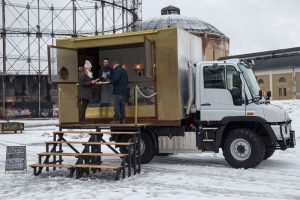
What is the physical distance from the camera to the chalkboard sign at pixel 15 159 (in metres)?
12.7

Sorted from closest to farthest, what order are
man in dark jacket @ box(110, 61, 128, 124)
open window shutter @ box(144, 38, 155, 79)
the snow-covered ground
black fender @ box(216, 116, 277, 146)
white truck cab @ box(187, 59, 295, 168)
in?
1. the snow-covered ground
2. black fender @ box(216, 116, 277, 146)
3. white truck cab @ box(187, 59, 295, 168)
4. open window shutter @ box(144, 38, 155, 79)
5. man in dark jacket @ box(110, 61, 128, 124)

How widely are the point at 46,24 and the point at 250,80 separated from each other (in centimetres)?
4638

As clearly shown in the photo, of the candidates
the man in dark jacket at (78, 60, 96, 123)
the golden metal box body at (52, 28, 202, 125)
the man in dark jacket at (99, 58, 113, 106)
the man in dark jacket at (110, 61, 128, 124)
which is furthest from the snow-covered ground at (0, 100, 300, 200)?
the man in dark jacket at (99, 58, 113, 106)

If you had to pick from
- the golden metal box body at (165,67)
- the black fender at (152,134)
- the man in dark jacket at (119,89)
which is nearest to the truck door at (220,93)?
the golden metal box body at (165,67)

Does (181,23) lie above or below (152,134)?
above

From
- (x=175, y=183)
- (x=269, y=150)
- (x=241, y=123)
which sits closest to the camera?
(x=175, y=183)

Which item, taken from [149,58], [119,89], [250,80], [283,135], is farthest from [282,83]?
[119,89]

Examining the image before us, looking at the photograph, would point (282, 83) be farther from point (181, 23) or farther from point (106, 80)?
point (106, 80)

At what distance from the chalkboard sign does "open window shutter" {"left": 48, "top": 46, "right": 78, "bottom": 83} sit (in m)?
2.42

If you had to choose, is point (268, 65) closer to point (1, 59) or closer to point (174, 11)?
point (174, 11)

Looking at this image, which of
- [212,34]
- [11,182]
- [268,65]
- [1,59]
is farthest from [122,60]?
[268,65]

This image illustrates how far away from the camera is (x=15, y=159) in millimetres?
12758

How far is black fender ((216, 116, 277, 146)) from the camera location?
487 inches

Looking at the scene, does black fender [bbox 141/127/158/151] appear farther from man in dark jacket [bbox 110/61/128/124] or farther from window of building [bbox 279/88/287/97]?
window of building [bbox 279/88/287/97]
